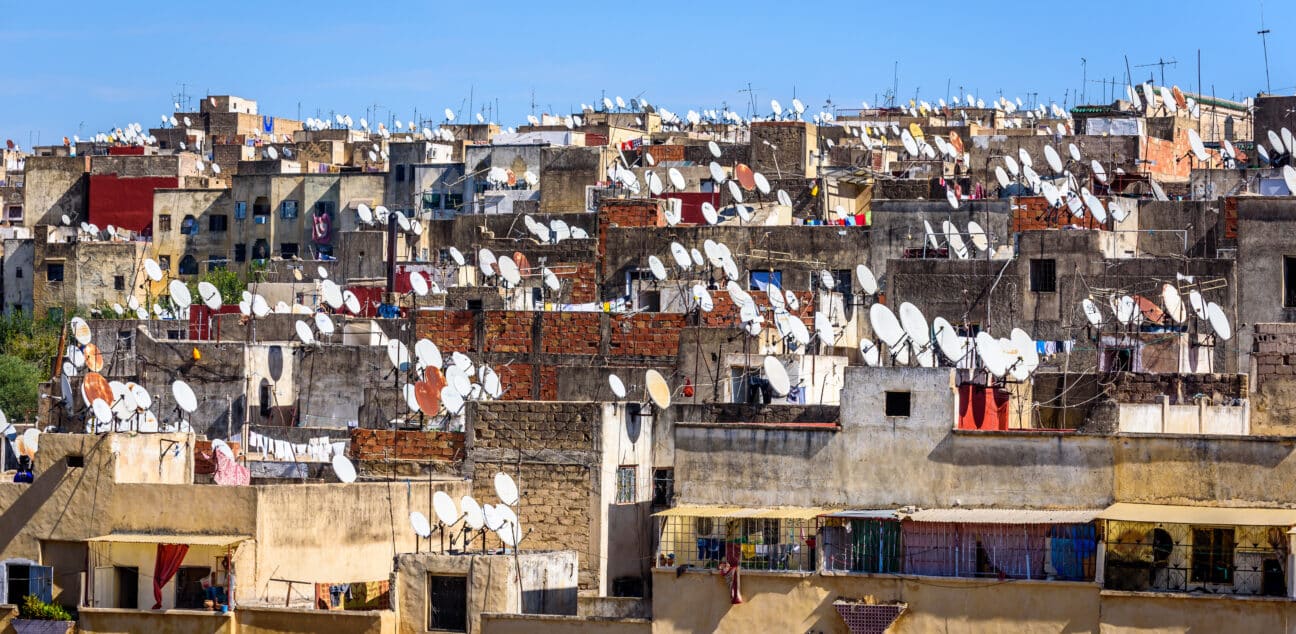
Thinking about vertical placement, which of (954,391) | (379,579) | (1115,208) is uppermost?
(1115,208)

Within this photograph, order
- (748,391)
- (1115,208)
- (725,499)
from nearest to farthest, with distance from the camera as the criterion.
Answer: (725,499), (748,391), (1115,208)

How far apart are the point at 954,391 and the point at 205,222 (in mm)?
50019

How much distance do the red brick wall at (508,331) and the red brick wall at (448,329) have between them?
0.42 m

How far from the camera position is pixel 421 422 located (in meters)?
39.2

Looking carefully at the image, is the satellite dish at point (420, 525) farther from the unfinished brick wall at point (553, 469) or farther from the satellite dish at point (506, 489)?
the unfinished brick wall at point (553, 469)

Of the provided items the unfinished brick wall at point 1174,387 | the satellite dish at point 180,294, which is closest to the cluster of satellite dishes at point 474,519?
the unfinished brick wall at point 1174,387

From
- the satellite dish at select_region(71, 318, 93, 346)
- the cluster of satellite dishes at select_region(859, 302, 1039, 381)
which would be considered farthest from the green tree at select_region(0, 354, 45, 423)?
the cluster of satellite dishes at select_region(859, 302, 1039, 381)

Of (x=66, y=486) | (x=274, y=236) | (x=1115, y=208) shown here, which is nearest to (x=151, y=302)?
(x=274, y=236)

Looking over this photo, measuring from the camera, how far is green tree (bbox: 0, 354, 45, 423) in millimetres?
59094

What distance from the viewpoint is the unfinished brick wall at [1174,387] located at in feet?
114

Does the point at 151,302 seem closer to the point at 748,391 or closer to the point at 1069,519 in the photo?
the point at 748,391

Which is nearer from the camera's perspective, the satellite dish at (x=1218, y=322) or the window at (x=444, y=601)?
the window at (x=444, y=601)

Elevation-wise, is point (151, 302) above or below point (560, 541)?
above

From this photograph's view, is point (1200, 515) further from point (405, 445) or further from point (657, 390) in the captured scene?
point (405, 445)
